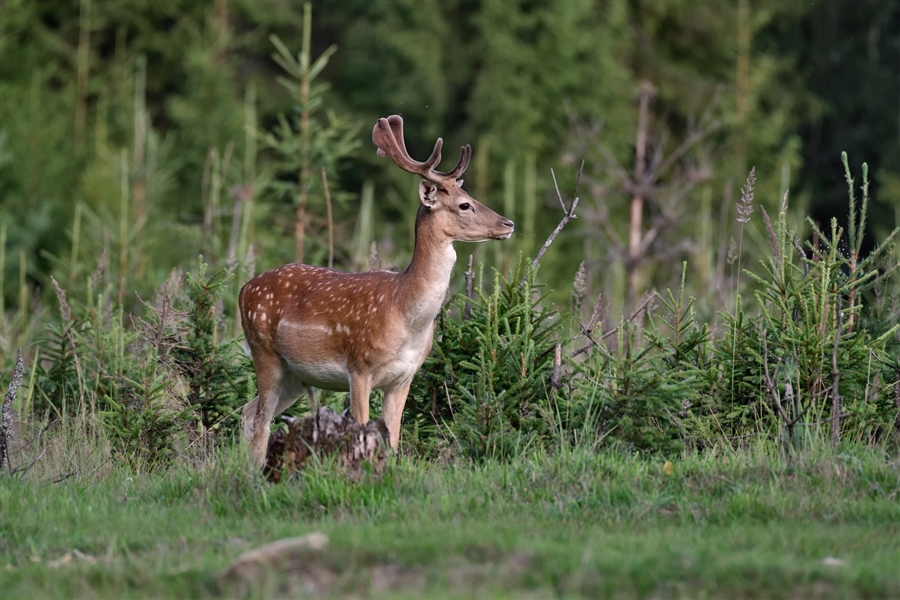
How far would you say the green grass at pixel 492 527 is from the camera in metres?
5.53

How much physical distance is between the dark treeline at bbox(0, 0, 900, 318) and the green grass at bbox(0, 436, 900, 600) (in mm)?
12752

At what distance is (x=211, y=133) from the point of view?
25531 millimetres

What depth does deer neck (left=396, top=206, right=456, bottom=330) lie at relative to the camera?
26.7 ft

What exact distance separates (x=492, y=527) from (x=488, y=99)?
790 inches

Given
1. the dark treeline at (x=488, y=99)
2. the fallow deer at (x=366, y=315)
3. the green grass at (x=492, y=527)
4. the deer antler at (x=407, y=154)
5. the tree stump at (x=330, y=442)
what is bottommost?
the green grass at (x=492, y=527)

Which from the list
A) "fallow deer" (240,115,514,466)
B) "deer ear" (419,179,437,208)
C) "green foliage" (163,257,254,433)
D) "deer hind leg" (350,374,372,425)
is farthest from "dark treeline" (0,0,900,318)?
"deer hind leg" (350,374,372,425)

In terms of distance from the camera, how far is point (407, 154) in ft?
29.1

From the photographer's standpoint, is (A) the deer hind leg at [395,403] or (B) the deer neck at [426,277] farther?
(A) the deer hind leg at [395,403]

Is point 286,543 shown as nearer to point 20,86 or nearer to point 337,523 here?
point 337,523

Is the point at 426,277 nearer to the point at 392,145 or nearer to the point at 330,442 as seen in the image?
the point at 392,145

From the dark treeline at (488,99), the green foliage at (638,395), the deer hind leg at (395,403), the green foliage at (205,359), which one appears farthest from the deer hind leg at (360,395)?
the dark treeline at (488,99)

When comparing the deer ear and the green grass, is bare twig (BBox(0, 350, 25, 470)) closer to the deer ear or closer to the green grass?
the green grass

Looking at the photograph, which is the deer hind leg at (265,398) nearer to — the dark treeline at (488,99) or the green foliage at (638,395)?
the green foliage at (638,395)

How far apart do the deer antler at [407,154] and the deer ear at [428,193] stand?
46 millimetres
